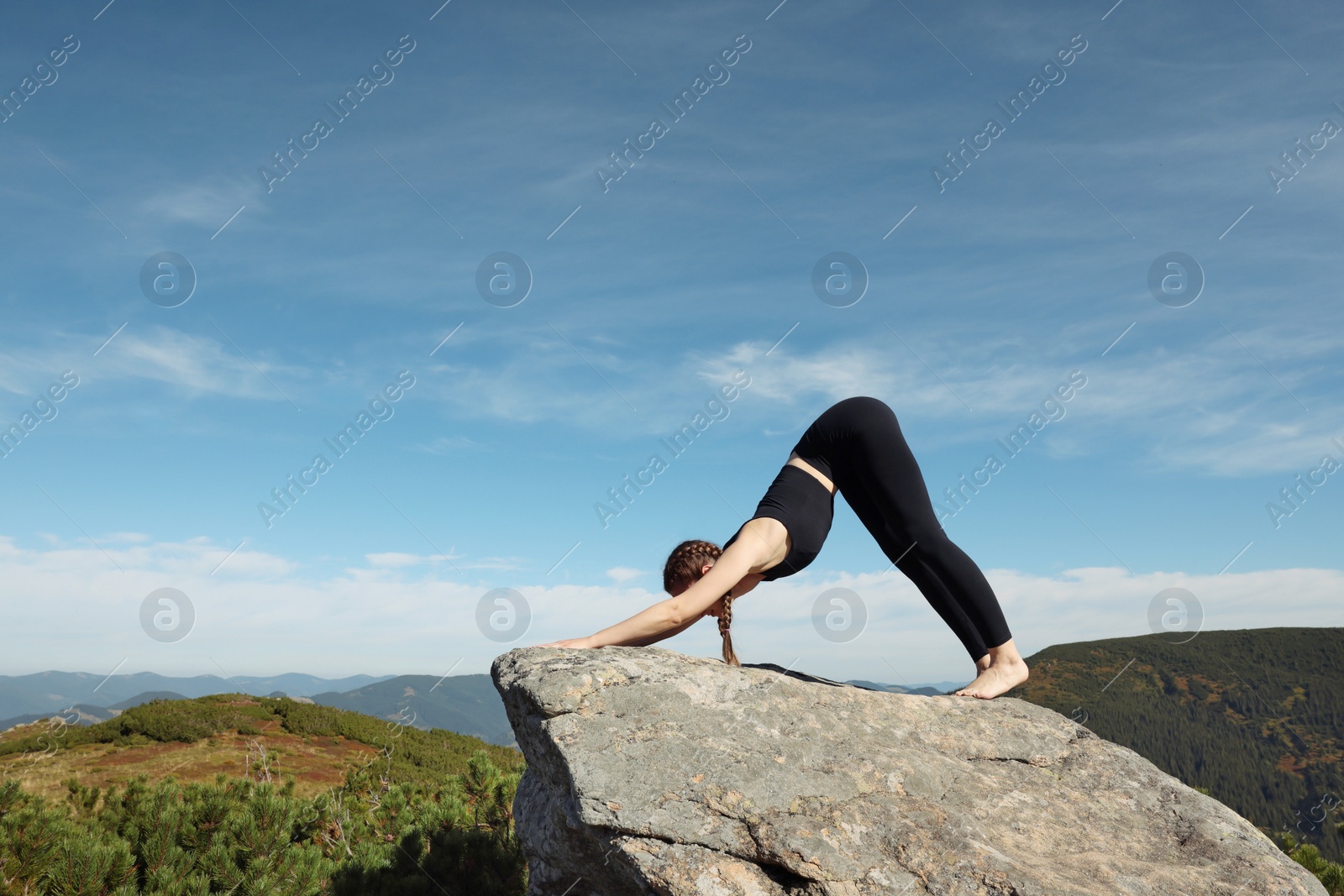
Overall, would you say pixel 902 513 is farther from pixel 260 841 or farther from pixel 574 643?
pixel 260 841

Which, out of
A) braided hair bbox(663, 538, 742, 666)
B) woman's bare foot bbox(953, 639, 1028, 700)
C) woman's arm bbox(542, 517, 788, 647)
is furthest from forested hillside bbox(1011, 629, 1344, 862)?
woman's arm bbox(542, 517, 788, 647)

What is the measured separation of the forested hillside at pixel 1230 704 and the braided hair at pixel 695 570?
136ft

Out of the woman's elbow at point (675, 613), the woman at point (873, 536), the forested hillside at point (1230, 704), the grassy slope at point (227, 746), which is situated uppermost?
the woman at point (873, 536)

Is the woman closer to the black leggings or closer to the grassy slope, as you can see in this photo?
the black leggings

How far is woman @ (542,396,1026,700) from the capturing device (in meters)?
4.70

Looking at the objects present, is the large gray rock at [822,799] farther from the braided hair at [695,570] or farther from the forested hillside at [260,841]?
the forested hillside at [260,841]

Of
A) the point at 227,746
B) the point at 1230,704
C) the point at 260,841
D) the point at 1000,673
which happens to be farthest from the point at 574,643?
the point at 1230,704

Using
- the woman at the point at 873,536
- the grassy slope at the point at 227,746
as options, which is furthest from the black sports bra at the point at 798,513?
the grassy slope at the point at 227,746

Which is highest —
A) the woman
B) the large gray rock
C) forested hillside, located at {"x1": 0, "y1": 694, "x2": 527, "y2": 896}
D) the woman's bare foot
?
the woman

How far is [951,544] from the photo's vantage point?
4.75 metres

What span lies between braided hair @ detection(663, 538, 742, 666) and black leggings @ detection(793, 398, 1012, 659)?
91 centimetres

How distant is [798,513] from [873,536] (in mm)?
617

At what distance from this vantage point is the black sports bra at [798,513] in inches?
188

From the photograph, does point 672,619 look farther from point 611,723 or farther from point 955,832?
point 955,832
